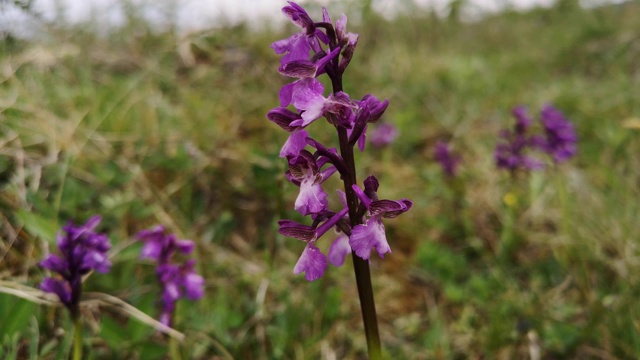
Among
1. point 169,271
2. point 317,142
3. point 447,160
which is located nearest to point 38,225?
point 169,271

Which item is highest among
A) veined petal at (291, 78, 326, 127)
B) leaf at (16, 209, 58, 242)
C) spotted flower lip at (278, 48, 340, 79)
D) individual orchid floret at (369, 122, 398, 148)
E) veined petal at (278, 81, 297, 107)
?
individual orchid floret at (369, 122, 398, 148)

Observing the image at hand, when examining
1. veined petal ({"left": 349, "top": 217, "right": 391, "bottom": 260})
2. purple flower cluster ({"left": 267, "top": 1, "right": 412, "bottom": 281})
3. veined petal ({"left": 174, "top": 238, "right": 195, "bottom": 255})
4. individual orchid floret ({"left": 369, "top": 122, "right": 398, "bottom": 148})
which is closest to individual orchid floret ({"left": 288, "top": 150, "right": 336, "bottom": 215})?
purple flower cluster ({"left": 267, "top": 1, "right": 412, "bottom": 281})

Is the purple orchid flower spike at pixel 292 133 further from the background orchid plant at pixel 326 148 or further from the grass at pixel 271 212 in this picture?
the grass at pixel 271 212

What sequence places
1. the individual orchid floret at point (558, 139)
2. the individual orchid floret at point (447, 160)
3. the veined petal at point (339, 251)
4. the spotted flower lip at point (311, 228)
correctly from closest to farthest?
the spotted flower lip at point (311, 228) < the veined petal at point (339, 251) < the individual orchid floret at point (558, 139) < the individual orchid floret at point (447, 160)

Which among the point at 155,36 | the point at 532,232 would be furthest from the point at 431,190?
the point at 155,36

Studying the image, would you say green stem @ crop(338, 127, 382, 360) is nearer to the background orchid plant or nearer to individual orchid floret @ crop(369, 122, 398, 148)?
the background orchid plant

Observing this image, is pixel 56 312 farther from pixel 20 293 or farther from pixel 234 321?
pixel 234 321

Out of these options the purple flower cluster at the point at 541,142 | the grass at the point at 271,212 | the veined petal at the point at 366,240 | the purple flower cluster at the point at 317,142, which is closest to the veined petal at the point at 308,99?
the purple flower cluster at the point at 317,142
